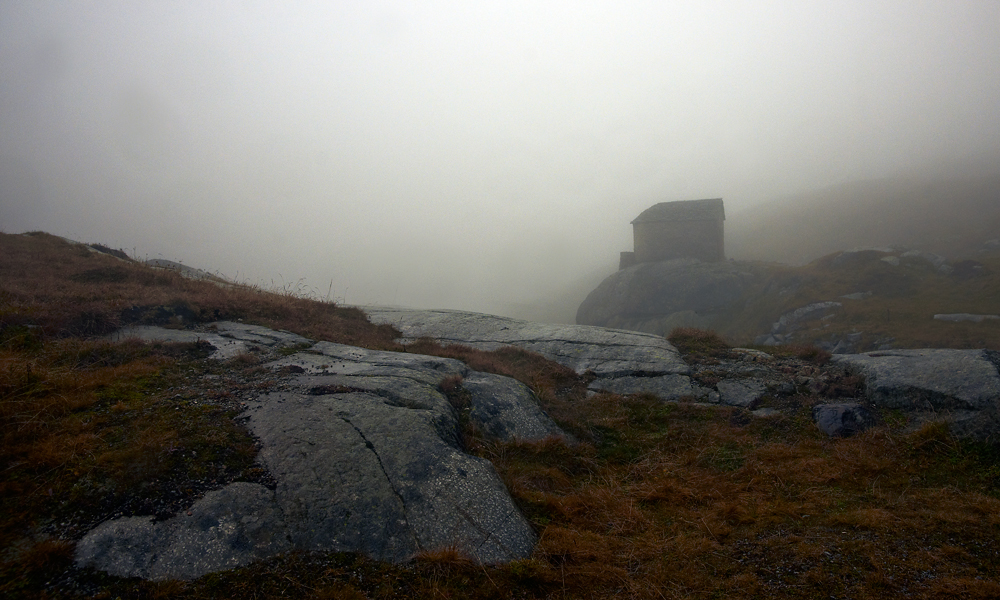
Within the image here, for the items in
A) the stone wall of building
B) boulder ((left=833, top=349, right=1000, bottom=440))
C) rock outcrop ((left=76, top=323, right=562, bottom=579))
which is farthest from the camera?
the stone wall of building

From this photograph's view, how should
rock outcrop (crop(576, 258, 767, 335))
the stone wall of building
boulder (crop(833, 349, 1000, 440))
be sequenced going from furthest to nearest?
the stone wall of building < rock outcrop (crop(576, 258, 767, 335)) < boulder (crop(833, 349, 1000, 440))

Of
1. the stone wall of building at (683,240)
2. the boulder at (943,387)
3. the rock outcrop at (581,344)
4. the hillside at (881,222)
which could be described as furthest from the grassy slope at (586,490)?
the hillside at (881,222)

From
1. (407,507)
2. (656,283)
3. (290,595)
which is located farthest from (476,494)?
(656,283)

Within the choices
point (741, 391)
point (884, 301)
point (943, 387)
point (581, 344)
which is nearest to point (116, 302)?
point (581, 344)

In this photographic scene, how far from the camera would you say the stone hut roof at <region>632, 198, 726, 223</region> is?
61138mm

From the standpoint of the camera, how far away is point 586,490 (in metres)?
8.25

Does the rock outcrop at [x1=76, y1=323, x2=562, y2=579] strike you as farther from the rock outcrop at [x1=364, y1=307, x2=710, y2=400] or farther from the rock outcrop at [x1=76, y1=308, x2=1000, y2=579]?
the rock outcrop at [x1=364, y1=307, x2=710, y2=400]

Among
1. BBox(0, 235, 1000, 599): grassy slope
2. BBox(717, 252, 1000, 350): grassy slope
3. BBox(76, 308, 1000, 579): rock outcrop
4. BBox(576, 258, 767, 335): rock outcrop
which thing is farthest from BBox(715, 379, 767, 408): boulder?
BBox(576, 258, 767, 335): rock outcrop

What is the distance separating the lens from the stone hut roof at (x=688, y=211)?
6114cm

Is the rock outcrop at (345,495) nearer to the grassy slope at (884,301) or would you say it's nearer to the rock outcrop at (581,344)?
the rock outcrop at (581,344)

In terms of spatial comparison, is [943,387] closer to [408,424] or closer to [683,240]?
[408,424]

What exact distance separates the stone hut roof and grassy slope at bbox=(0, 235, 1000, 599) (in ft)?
181

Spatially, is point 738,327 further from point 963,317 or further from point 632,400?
point 632,400

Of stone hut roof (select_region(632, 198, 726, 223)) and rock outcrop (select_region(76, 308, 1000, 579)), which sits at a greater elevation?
stone hut roof (select_region(632, 198, 726, 223))
